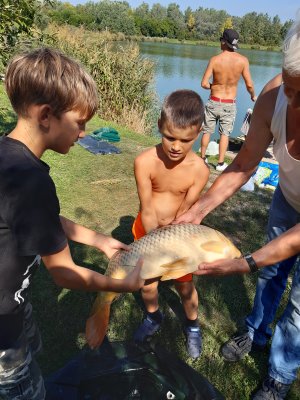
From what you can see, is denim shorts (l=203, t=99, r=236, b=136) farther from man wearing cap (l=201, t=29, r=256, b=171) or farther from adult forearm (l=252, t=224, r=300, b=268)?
adult forearm (l=252, t=224, r=300, b=268)

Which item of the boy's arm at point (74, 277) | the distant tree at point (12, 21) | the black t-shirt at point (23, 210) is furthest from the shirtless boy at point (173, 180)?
the distant tree at point (12, 21)

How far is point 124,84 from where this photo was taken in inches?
392

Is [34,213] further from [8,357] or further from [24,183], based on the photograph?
[8,357]

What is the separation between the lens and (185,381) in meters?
2.15

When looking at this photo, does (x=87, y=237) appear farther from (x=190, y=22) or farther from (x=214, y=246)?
(x=190, y=22)

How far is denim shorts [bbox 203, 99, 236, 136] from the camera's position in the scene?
695cm

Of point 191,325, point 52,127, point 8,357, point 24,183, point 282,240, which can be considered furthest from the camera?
point 191,325

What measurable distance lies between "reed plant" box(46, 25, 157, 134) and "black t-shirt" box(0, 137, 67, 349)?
9011 mm

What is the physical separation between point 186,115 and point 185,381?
158cm

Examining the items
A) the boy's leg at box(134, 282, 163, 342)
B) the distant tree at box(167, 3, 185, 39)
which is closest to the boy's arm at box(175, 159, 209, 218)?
the boy's leg at box(134, 282, 163, 342)

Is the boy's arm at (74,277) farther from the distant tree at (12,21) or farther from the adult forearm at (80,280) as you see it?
the distant tree at (12,21)

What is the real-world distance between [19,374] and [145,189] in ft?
4.42

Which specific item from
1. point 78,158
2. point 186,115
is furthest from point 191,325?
point 78,158

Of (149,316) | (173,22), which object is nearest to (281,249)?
(149,316)
